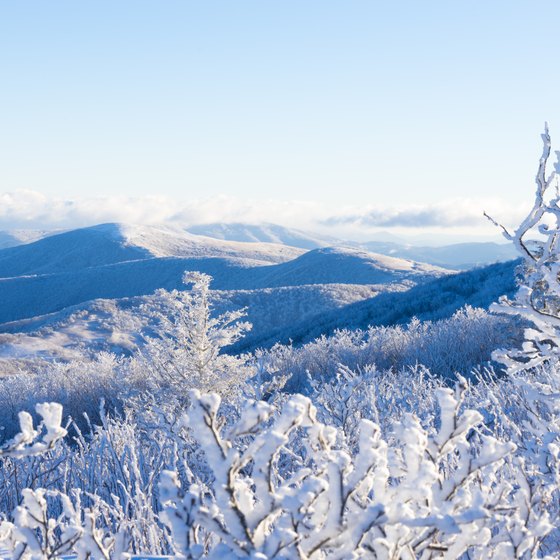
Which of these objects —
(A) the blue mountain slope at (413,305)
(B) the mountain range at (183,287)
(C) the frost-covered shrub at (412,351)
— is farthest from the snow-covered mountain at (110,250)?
(C) the frost-covered shrub at (412,351)

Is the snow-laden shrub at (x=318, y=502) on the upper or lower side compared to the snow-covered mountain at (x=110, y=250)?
upper

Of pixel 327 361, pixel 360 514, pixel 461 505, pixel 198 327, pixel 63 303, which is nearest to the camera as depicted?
pixel 360 514

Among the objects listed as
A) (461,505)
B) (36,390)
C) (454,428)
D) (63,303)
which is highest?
(454,428)

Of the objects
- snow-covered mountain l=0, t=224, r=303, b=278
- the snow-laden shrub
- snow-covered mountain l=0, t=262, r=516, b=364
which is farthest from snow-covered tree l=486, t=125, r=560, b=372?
snow-covered mountain l=0, t=224, r=303, b=278

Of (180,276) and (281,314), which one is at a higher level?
(281,314)

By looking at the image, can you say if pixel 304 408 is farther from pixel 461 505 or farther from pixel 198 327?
pixel 198 327

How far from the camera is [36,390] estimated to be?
1183cm

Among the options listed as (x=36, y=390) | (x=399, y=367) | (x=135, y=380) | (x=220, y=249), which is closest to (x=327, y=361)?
(x=399, y=367)

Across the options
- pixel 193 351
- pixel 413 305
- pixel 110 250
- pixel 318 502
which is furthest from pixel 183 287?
pixel 110 250

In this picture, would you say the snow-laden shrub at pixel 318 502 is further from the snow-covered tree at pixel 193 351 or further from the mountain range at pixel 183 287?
the mountain range at pixel 183 287

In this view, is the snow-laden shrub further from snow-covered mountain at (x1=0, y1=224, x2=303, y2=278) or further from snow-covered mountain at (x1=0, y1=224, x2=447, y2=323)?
snow-covered mountain at (x1=0, y1=224, x2=303, y2=278)

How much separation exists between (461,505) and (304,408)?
1.33 feet

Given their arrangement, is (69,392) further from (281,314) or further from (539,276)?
(281,314)

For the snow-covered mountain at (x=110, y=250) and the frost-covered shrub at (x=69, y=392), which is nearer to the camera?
the frost-covered shrub at (x=69, y=392)
